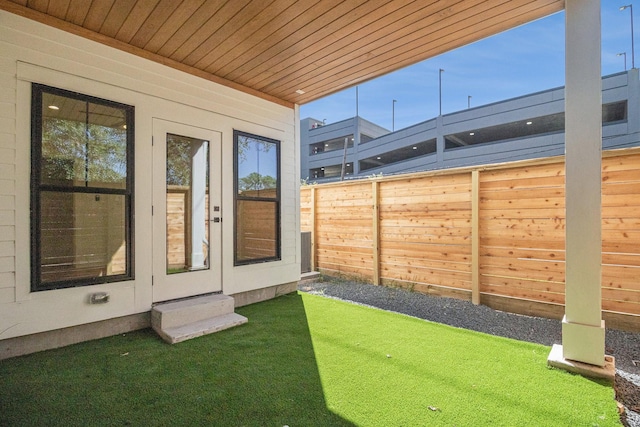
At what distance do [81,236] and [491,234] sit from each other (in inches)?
176

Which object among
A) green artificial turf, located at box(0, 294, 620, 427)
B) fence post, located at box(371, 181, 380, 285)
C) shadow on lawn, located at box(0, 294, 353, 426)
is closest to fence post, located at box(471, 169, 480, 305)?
green artificial turf, located at box(0, 294, 620, 427)

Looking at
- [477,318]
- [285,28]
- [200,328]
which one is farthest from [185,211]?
→ [477,318]

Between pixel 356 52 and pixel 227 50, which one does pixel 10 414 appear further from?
pixel 356 52

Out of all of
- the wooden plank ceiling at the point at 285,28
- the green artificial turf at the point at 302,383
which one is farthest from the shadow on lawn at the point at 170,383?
the wooden plank ceiling at the point at 285,28

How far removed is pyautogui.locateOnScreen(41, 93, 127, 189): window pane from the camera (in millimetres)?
2518

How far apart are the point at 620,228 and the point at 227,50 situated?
4.36 metres

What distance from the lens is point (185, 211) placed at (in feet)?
11.1

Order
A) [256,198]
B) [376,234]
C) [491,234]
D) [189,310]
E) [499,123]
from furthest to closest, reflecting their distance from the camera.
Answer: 1. [499,123]
2. [376,234]
3. [256,198]
4. [491,234]
5. [189,310]

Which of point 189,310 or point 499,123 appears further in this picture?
point 499,123

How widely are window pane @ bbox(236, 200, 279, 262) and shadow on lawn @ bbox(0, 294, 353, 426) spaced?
126 centimetres

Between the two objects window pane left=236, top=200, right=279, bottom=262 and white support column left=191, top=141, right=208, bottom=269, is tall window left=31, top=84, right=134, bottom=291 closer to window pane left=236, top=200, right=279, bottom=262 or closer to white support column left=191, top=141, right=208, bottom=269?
white support column left=191, top=141, right=208, bottom=269

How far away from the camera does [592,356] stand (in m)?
2.12

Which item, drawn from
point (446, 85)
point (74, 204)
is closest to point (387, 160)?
point (446, 85)

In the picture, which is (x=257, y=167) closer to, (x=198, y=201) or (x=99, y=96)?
(x=198, y=201)
